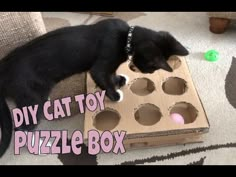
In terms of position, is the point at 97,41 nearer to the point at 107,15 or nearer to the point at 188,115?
the point at 188,115

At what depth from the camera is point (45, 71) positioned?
982 mm

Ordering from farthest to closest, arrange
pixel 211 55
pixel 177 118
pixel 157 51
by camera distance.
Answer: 1. pixel 211 55
2. pixel 177 118
3. pixel 157 51

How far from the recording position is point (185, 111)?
1129 millimetres

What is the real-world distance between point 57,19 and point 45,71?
26.3 inches

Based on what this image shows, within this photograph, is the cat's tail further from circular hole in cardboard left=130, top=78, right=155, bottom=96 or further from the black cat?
circular hole in cardboard left=130, top=78, right=155, bottom=96

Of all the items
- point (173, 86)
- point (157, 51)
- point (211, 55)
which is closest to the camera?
point (157, 51)

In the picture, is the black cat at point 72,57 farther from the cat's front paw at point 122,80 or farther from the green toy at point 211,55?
the green toy at point 211,55

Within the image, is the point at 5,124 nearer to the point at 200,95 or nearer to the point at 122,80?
the point at 122,80

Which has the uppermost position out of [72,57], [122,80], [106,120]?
[72,57]

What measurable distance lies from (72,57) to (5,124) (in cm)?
28

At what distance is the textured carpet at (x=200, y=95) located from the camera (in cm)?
104

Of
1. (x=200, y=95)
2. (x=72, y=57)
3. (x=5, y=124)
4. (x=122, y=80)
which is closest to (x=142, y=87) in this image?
(x=122, y=80)

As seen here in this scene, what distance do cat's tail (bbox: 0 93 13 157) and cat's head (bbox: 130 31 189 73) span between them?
0.41m

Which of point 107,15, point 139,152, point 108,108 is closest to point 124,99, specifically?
point 108,108
